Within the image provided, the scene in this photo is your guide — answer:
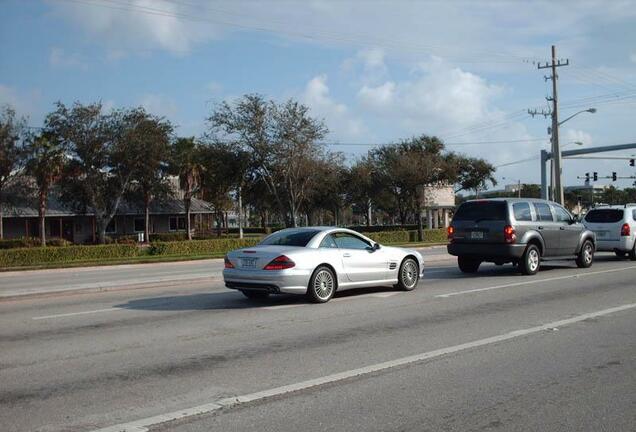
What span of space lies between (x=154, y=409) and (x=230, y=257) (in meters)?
6.76

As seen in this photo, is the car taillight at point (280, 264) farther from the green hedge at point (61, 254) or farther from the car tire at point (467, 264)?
the green hedge at point (61, 254)

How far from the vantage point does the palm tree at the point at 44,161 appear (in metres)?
42.8

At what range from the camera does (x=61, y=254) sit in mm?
32562

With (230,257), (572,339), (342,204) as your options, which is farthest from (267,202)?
(572,339)

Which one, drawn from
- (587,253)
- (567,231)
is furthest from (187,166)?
(567,231)

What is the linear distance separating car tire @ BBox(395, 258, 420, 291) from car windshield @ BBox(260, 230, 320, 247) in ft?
7.56

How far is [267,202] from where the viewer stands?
201ft

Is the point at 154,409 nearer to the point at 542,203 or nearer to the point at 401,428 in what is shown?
the point at 401,428

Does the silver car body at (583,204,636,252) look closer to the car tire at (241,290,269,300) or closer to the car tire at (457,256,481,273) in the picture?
the car tire at (457,256,481,273)

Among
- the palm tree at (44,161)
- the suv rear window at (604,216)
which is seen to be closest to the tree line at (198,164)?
the palm tree at (44,161)

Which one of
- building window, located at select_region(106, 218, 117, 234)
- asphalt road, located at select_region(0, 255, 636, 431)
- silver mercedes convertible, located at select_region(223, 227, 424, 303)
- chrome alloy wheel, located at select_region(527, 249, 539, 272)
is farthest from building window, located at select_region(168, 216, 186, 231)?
silver mercedes convertible, located at select_region(223, 227, 424, 303)

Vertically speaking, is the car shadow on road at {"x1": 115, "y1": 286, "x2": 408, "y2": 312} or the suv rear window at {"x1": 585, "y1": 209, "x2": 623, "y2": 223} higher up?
the suv rear window at {"x1": 585, "y1": 209, "x2": 623, "y2": 223}

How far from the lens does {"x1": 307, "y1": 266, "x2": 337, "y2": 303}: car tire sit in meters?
12.5

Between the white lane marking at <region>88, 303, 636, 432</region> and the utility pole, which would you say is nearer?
the white lane marking at <region>88, 303, 636, 432</region>
